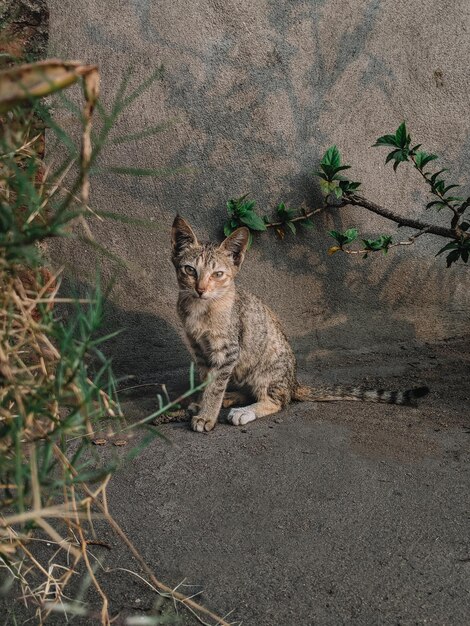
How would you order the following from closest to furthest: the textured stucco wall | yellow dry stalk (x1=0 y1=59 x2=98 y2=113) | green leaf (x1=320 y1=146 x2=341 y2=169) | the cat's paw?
yellow dry stalk (x1=0 y1=59 x2=98 y2=113)
the cat's paw
the textured stucco wall
green leaf (x1=320 y1=146 x2=341 y2=169)

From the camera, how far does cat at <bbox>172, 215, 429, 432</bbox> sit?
15.2ft

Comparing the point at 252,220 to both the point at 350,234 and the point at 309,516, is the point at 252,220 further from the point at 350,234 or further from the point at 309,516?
the point at 309,516

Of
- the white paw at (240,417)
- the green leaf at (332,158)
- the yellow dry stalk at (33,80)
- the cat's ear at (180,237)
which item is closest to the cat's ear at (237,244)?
the cat's ear at (180,237)

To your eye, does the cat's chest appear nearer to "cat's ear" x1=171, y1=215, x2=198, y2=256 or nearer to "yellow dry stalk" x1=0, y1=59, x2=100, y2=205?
"cat's ear" x1=171, y1=215, x2=198, y2=256

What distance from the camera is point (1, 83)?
1494mm

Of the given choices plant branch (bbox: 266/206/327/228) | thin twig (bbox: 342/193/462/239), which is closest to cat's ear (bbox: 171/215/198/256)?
plant branch (bbox: 266/206/327/228)

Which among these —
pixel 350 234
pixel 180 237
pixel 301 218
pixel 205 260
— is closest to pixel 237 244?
pixel 205 260

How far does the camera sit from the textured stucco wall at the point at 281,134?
4.88m

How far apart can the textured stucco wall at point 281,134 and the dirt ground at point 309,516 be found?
2.85ft

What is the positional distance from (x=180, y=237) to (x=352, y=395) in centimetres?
155

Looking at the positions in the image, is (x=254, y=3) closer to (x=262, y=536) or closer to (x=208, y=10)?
(x=208, y=10)

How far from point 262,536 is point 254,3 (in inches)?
138

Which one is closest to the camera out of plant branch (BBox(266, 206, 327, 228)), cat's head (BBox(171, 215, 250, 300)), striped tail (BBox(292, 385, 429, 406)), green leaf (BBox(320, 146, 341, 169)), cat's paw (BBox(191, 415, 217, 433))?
cat's paw (BBox(191, 415, 217, 433))

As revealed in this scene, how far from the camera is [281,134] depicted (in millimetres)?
5164
